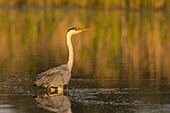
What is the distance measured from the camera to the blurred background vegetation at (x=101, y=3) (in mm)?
40900

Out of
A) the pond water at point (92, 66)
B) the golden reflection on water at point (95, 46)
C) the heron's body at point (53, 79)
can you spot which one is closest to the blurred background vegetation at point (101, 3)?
the golden reflection on water at point (95, 46)

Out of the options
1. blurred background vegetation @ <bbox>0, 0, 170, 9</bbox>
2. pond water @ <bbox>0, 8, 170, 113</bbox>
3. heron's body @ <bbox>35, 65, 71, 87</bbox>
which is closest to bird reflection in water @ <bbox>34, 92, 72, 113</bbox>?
pond water @ <bbox>0, 8, 170, 113</bbox>

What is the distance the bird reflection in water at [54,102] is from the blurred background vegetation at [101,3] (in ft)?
95.8

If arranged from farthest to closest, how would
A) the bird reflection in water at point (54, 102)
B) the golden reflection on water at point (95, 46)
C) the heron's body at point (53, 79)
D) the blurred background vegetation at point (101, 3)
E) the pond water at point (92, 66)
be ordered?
the blurred background vegetation at point (101, 3) → the golden reflection on water at point (95, 46) → the heron's body at point (53, 79) → the pond water at point (92, 66) → the bird reflection in water at point (54, 102)

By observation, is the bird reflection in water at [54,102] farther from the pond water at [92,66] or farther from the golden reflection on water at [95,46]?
the golden reflection on water at [95,46]

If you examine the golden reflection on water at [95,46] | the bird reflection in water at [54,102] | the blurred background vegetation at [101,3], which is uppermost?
the blurred background vegetation at [101,3]

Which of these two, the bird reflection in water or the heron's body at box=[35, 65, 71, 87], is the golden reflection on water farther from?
the bird reflection in water

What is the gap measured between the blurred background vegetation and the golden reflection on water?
18.1ft

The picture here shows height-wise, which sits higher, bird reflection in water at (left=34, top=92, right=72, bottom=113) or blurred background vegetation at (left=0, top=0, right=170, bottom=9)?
blurred background vegetation at (left=0, top=0, right=170, bottom=9)

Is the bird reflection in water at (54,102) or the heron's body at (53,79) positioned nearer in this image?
the bird reflection in water at (54,102)

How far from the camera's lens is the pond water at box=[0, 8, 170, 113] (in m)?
10.8

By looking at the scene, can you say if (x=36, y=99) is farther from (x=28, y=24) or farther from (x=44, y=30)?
(x=28, y=24)

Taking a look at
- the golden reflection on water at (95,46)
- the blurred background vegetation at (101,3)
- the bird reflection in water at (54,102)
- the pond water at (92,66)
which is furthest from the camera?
the blurred background vegetation at (101,3)

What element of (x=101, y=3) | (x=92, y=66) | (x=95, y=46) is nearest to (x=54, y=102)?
(x=92, y=66)
